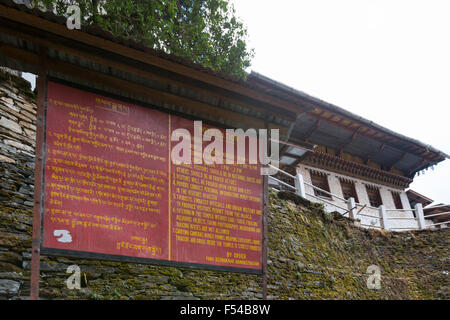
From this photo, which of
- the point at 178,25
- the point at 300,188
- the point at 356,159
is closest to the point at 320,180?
the point at 356,159

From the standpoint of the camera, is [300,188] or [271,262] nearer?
[271,262]

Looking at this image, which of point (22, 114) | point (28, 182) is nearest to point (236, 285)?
point (28, 182)

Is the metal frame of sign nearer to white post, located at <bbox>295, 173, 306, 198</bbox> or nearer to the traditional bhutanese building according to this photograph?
white post, located at <bbox>295, 173, 306, 198</bbox>

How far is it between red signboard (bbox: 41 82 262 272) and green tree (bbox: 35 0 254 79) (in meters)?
6.95

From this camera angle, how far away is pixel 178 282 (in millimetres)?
8703

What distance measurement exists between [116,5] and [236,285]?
316 inches

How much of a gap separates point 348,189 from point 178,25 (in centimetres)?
1327

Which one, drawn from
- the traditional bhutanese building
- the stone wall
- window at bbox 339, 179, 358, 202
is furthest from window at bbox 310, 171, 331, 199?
the stone wall

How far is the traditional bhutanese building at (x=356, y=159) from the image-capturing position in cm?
2152

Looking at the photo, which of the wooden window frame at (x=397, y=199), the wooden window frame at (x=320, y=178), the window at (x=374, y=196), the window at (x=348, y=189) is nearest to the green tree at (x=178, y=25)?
the wooden window frame at (x=320, y=178)

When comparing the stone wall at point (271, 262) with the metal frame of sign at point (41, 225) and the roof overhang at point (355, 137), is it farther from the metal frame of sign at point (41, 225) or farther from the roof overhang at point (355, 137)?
the roof overhang at point (355, 137)

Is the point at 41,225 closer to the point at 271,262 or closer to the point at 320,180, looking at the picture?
the point at 271,262

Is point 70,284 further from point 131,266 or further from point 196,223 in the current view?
point 196,223

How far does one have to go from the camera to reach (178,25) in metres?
14.3
